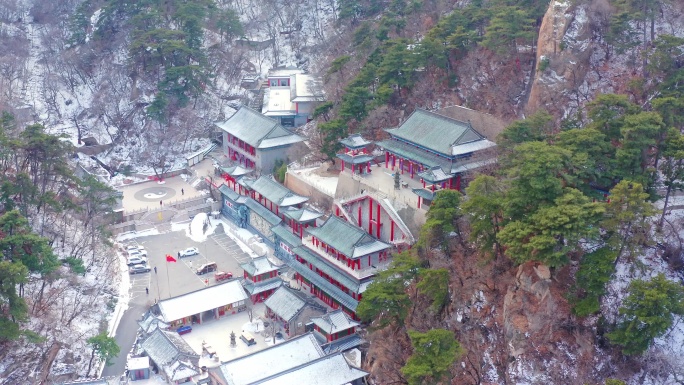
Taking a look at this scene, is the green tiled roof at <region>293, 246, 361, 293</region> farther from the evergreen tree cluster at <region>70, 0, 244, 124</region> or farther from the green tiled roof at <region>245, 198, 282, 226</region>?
the evergreen tree cluster at <region>70, 0, 244, 124</region>

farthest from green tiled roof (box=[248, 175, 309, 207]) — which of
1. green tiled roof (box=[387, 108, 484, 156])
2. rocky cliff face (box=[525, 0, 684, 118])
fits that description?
rocky cliff face (box=[525, 0, 684, 118])

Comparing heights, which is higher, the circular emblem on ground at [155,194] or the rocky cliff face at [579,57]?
the rocky cliff face at [579,57]

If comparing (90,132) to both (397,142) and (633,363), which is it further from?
(633,363)

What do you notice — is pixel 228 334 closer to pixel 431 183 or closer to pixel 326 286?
pixel 326 286

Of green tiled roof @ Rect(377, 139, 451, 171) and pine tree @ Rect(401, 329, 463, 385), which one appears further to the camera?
green tiled roof @ Rect(377, 139, 451, 171)

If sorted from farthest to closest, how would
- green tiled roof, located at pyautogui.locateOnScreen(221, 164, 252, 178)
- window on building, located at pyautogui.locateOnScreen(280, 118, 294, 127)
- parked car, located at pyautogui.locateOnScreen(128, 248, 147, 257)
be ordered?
window on building, located at pyautogui.locateOnScreen(280, 118, 294, 127)
green tiled roof, located at pyautogui.locateOnScreen(221, 164, 252, 178)
parked car, located at pyautogui.locateOnScreen(128, 248, 147, 257)

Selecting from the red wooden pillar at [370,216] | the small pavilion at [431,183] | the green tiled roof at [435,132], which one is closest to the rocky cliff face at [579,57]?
the green tiled roof at [435,132]

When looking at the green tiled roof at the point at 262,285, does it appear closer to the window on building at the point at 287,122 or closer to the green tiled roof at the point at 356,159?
the green tiled roof at the point at 356,159

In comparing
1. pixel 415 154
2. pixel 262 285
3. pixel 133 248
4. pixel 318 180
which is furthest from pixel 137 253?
pixel 415 154
